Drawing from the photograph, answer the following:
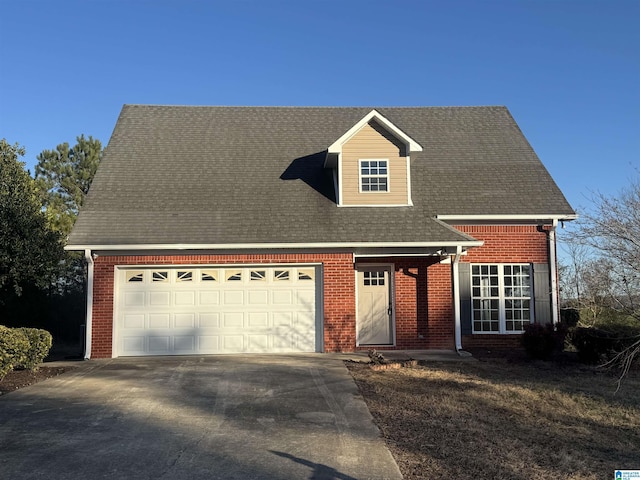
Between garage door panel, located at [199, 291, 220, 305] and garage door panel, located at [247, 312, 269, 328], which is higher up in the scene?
garage door panel, located at [199, 291, 220, 305]

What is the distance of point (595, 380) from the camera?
10734mm

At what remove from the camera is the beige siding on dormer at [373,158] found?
14.8 metres

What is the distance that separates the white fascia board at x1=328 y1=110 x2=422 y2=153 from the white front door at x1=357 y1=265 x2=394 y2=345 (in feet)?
10.9

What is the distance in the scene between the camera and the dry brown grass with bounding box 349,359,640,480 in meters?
5.85

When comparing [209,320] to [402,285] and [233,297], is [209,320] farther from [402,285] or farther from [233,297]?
[402,285]

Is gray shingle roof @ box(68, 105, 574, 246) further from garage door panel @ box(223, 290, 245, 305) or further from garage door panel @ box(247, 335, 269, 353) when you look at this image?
garage door panel @ box(247, 335, 269, 353)

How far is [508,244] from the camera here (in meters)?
14.9

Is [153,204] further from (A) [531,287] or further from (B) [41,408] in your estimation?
(A) [531,287]

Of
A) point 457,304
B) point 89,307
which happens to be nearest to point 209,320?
point 89,307

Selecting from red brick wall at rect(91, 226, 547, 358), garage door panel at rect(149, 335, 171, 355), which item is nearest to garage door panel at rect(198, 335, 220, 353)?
garage door panel at rect(149, 335, 171, 355)

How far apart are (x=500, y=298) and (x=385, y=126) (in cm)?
571

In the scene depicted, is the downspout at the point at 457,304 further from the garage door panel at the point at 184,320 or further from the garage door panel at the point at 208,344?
the garage door panel at the point at 184,320

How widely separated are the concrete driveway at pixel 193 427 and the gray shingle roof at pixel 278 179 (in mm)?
4013

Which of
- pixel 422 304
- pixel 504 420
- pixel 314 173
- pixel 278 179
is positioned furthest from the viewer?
pixel 314 173
